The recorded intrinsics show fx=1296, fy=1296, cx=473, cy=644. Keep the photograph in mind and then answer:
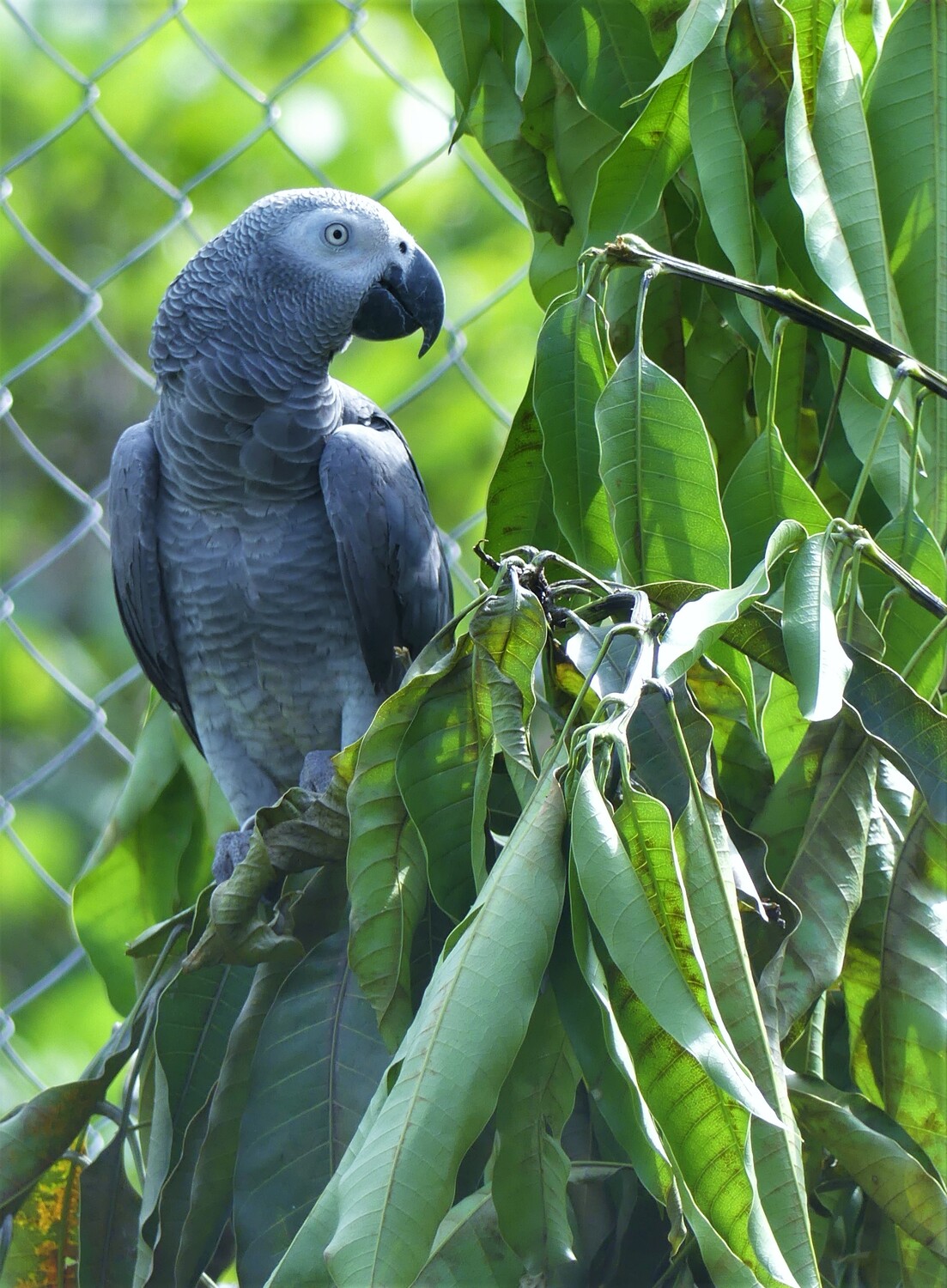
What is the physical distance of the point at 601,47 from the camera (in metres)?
0.69

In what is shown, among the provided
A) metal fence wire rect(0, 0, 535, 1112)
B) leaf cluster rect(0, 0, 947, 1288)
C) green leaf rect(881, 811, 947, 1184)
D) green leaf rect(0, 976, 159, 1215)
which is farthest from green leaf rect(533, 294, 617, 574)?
metal fence wire rect(0, 0, 535, 1112)

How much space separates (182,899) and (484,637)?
0.56 m

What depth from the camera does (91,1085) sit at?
2.10 ft

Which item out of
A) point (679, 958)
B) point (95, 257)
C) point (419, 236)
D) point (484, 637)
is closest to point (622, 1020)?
point (679, 958)

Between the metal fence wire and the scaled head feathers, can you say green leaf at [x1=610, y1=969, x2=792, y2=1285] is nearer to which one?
the scaled head feathers

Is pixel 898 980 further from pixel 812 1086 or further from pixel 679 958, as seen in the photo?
pixel 679 958

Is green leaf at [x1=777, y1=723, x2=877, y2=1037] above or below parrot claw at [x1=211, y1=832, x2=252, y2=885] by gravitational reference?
above

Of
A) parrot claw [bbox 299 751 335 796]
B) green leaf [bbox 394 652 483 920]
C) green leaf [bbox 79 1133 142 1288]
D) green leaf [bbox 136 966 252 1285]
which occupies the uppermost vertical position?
green leaf [bbox 394 652 483 920]

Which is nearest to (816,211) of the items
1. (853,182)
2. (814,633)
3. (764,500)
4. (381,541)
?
(853,182)

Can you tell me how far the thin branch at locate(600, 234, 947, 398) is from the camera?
56cm

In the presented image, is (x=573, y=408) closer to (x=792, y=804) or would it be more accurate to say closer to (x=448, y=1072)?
(x=792, y=804)

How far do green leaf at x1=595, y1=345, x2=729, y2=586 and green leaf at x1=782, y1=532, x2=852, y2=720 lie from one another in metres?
0.06

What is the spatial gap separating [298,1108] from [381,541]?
51cm

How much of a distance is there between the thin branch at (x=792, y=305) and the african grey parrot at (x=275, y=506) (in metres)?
0.43
